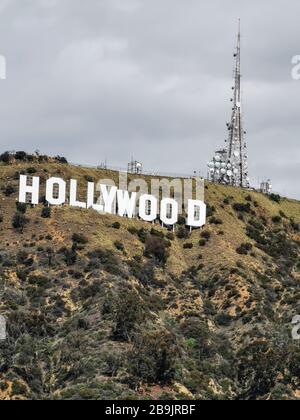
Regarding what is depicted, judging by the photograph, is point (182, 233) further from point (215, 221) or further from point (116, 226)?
point (116, 226)

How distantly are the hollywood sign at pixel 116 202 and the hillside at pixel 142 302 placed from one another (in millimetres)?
1667

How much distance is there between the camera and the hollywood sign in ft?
412

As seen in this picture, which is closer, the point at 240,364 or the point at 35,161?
the point at 240,364

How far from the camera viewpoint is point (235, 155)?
512ft

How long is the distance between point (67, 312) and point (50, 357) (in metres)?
8.60

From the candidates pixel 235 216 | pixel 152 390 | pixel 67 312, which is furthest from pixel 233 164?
pixel 152 390

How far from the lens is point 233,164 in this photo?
510 feet

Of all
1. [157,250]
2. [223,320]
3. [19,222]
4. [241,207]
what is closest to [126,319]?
[223,320]

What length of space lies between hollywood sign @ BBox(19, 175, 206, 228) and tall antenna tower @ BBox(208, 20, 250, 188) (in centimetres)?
1744

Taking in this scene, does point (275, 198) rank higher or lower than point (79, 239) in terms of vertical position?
higher

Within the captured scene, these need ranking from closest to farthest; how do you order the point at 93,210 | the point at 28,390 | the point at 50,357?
the point at 28,390 < the point at 50,357 < the point at 93,210

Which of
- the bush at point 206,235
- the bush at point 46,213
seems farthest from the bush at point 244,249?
the bush at point 46,213

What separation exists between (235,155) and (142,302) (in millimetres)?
54264
